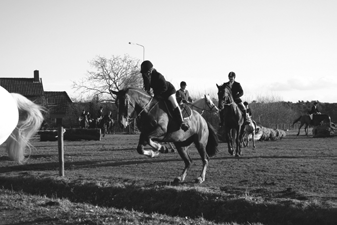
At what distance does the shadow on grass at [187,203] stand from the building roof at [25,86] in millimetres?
70235

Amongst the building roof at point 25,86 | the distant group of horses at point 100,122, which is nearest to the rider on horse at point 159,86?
the distant group of horses at point 100,122

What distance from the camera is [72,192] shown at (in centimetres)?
1283

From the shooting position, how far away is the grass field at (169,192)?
8648 millimetres

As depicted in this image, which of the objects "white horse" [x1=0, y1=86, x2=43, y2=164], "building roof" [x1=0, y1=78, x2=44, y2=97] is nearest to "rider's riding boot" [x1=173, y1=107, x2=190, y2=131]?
"white horse" [x1=0, y1=86, x2=43, y2=164]

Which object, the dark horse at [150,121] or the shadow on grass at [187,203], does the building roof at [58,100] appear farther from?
the dark horse at [150,121]

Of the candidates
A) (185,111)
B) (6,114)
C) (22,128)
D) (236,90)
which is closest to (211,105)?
(236,90)

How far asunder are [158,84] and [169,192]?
101 inches

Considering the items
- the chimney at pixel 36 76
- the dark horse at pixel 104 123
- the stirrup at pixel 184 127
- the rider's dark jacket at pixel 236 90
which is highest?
the chimney at pixel 36 76

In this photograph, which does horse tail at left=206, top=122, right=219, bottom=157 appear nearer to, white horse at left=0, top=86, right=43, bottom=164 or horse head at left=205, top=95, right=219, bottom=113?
white horse at left=0, top=86, right=43, bottom=164

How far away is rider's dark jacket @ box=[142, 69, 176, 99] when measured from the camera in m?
11.5

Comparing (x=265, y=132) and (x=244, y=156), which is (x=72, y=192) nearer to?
(x=244, y=156)

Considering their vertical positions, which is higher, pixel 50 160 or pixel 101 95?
pixel 101 95

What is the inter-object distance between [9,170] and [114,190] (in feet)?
19.7

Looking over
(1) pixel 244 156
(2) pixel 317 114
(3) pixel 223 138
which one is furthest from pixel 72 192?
(2) pixel 317 114
